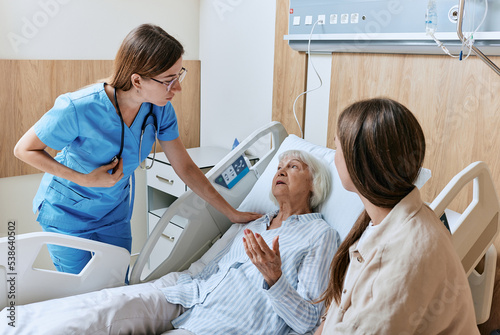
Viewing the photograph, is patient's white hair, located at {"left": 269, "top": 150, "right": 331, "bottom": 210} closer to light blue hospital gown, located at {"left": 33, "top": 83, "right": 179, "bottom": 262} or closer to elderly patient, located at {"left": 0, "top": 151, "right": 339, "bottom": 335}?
elderly patient, located at {"left": 0, "top": 151, "right": 339, "bottom": 335}

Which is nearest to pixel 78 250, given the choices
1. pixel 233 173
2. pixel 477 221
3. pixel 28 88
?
pixel 233 173

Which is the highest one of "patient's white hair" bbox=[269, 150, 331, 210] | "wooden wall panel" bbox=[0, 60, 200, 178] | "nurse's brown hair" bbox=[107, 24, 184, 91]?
"nurse's brown hair" bbox=[107, 24, 184, 91]

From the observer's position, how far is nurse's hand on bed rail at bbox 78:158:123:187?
1.78 meters

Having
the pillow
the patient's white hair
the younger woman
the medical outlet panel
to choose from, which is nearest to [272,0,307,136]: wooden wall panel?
the medical outlet panel

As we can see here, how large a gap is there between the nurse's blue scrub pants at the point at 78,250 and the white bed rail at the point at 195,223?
0.18 meters

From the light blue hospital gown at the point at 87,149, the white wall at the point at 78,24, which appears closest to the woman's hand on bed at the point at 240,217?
the light blue hospital gown at the point at 87,149

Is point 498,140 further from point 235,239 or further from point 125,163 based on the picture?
point 125,163

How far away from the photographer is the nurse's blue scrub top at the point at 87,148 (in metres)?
1.81

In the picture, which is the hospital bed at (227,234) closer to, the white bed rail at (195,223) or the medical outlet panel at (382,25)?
the white bed rail at (195,223)

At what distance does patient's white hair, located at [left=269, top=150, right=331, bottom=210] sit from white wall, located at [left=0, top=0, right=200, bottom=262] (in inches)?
66.9

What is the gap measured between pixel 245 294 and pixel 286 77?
56.1 inches

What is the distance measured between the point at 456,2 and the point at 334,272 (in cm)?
120

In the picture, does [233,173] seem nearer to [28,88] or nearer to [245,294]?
[245,294]

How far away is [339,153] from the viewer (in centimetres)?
112
